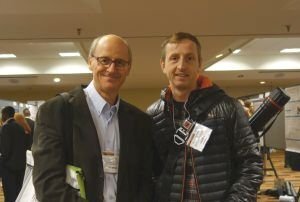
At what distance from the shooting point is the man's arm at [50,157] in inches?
51.5

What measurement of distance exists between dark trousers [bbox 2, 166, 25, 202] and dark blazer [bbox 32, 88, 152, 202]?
146 inches

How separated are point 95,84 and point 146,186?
1.57 feet

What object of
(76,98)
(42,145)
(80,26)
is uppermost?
(80,26)

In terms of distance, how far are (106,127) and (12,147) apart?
11.9 feet

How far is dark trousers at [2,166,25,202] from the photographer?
4816mm

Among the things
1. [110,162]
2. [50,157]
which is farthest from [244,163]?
[50,157]

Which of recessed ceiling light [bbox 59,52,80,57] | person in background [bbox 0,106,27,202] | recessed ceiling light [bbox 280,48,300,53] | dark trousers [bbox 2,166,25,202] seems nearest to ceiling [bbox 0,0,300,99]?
recessed ceiling light [bbox 59,52,80,57]

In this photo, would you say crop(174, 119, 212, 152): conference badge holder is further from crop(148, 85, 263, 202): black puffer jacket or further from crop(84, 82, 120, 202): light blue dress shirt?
crop(84, 82, 120, 202): light blue dress shirt

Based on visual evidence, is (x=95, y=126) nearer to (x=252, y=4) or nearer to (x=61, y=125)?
(x=61, y=125)

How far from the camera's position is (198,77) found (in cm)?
162

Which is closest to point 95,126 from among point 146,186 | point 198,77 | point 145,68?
point 146,186

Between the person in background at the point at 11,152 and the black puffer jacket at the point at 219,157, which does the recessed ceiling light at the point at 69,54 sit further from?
the black puffer jacket at the point at 219,157

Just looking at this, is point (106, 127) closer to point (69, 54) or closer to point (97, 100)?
point (97, 100)

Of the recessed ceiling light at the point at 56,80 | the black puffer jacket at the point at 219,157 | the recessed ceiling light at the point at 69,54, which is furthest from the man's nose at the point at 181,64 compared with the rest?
the recessed ceiling light at the point at 56,80
